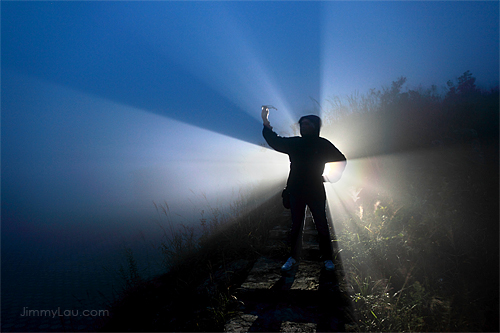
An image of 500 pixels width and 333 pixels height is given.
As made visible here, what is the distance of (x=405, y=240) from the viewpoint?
2600 millimetres

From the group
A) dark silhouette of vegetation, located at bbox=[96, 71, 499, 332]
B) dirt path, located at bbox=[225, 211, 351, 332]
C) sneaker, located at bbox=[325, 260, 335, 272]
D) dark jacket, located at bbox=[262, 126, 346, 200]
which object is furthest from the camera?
dark jacket, located at bbox=[262, 126, 346, 200]

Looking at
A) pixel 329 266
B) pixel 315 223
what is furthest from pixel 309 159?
pixel 329 266

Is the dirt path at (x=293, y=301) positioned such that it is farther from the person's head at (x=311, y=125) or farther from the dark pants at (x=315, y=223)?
the person's head at (x=311, y=125)

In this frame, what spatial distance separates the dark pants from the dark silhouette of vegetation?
271mm

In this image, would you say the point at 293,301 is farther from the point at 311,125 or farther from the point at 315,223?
the point at 311,125

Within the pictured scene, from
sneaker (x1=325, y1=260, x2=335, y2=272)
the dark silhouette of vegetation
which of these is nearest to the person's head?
the dark silhouette of vegetation

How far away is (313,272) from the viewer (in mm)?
3051

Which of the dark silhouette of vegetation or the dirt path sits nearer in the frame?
the dark silhouette of vegetation

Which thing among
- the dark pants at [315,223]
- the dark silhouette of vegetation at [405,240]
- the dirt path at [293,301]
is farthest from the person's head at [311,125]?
the dirt path at [293,301]

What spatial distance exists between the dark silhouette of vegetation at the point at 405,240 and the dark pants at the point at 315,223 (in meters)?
0.27

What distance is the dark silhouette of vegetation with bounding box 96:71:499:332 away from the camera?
200cm

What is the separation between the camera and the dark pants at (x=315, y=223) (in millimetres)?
3203
